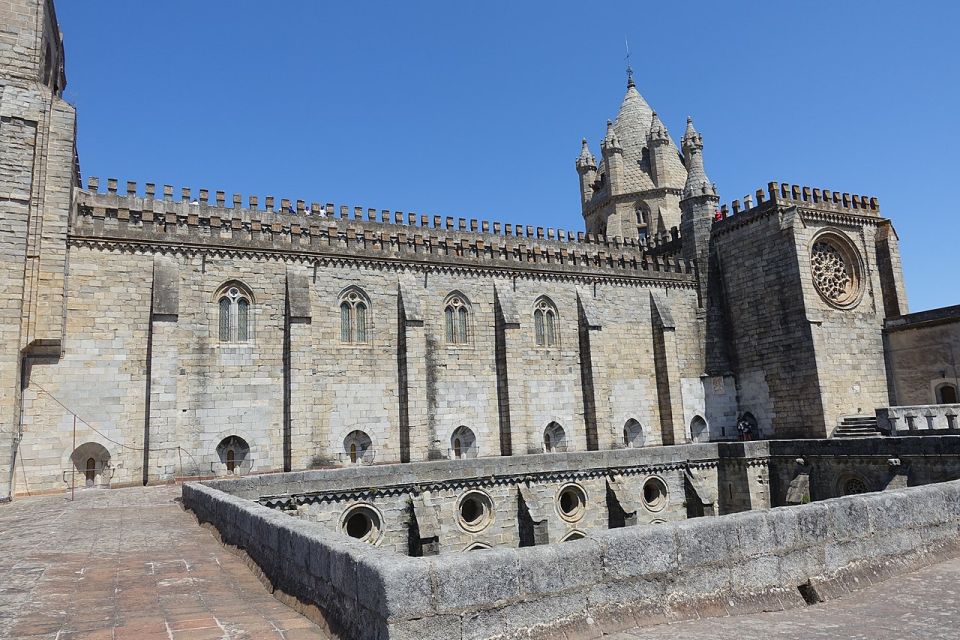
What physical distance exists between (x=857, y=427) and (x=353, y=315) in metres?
20.9

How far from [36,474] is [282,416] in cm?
733

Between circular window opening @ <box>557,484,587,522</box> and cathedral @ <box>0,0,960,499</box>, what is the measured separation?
4613 millimetres

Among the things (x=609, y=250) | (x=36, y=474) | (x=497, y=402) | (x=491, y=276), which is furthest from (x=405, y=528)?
(x=609, y=250)

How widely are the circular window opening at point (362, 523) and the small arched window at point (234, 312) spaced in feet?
27.8

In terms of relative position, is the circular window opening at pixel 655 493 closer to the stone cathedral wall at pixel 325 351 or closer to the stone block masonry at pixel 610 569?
the stone cathedral wall at pixel 325 351

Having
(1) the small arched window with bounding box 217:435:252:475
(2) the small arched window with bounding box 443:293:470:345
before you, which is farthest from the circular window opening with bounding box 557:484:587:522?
(1) the small arched window with bounding box 217:435:252:475

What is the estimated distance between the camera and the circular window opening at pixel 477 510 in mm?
20016

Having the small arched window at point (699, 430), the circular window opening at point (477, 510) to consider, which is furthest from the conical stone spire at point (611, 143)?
the circular window opening at point (477, 510)

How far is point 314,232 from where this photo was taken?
84.9 ft

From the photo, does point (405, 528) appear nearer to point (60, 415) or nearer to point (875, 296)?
point (60, 415)

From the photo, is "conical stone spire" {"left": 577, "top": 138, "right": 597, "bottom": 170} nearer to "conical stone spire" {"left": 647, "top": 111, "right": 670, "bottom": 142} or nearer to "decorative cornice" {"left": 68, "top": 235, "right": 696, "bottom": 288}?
"conical stone spire" {"left": 647, "top": 111, "right": 670, "bottom": 142}

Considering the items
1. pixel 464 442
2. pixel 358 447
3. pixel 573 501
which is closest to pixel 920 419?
pixel 573 501

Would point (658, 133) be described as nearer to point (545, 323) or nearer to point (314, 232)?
point (545, 323)

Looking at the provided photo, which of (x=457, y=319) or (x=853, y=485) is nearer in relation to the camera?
(x=853, y=485)
